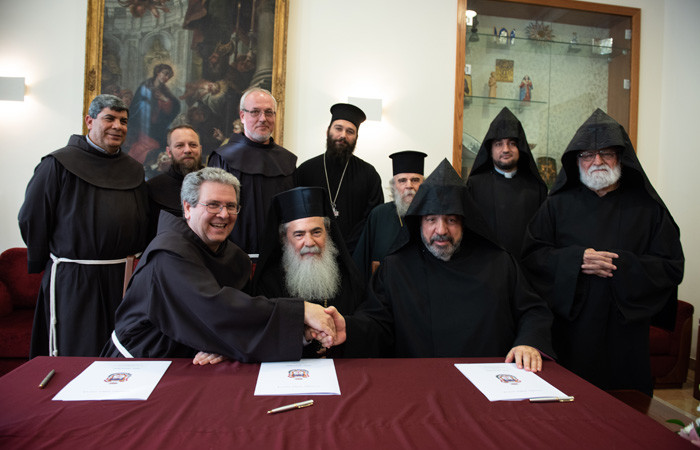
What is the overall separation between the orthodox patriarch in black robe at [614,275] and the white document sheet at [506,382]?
1263 mm

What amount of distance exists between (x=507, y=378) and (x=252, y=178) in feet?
8.09

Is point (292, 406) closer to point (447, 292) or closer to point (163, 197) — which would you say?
point (447, 292)

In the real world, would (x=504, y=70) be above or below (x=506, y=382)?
above

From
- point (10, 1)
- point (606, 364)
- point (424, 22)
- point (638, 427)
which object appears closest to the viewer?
point (638, 427)

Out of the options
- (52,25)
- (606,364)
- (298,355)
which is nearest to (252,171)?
(298,355)

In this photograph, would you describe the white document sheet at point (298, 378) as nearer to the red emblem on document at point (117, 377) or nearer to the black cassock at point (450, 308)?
the red emblem on document at point (117, 377)

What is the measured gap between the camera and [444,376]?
1.73m

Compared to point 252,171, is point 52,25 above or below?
above

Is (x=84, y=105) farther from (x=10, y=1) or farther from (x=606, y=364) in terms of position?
(x=606, y=364)

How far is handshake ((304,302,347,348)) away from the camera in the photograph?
6.33ft

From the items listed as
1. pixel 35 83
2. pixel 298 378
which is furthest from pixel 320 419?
pixel 35 83

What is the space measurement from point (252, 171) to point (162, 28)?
2.46 m

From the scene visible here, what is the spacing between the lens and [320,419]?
4.42 ft

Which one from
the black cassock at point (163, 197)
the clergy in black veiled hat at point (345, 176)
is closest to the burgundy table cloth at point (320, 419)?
the black cassock at point (163, 197)
